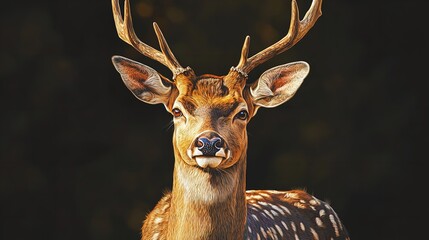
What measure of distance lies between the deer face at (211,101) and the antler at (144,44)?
119 mm

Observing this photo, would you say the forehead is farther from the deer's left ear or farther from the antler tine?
the deer's left ear

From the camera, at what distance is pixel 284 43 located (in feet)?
29.1

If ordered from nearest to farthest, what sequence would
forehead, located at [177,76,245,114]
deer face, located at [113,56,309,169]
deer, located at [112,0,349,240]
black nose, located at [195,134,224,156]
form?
1. black nose, located at [195,134,224,156]
2. deer face, located at [113,56,309,169]
3. deer, located at [112,0,349,240]
4. forehead, located at [177,76,245,114]

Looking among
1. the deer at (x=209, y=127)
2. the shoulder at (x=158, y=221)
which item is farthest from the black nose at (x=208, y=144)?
the shoulder at (x=158, y=221)

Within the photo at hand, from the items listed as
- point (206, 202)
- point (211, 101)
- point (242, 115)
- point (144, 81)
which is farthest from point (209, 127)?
point (144, 81)

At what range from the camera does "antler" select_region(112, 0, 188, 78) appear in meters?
8.63

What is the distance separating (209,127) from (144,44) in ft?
3.73

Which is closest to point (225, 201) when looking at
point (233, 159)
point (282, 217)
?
point (233, 159)

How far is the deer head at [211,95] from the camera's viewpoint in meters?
8.14

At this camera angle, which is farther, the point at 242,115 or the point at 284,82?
the point at 284,82

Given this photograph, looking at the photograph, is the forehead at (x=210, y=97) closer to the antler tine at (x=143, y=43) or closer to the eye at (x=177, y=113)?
the eye at (x=177, y=113)

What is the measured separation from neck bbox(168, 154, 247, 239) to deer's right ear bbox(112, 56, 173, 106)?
538 millimetres

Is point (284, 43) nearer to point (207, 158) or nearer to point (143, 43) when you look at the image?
point (143, 43)

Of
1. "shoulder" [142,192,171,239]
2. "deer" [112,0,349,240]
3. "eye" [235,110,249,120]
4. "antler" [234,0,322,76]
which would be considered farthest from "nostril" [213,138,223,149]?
"shoulder" [142,192,171,239]
